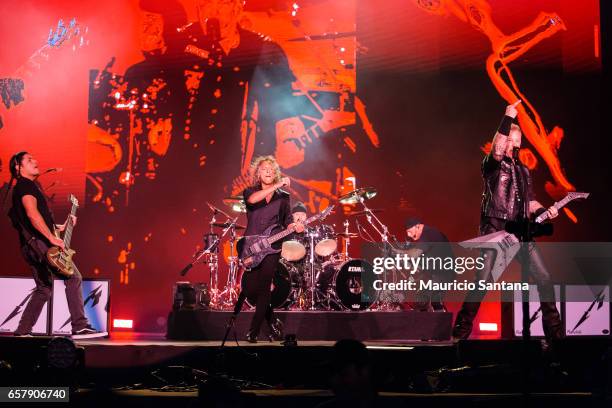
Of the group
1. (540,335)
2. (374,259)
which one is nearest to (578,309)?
(540,335)

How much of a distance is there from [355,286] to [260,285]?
88.6 inches

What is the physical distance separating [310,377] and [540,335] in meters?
3.79

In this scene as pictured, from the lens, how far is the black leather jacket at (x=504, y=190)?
7.30 metres

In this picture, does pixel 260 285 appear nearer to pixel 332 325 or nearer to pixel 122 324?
pixel 332 325

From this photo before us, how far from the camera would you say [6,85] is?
35.7ft

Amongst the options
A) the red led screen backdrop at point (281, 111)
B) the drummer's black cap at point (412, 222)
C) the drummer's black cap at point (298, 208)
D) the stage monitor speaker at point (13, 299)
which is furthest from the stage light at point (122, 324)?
the drummer's black cap at point (412, 222)

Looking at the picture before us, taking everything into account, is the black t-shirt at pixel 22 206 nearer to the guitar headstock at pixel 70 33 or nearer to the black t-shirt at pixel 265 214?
the black t-shirt at pixel 265 214

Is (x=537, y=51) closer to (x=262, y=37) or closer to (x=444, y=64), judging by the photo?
(x=444, y=64)

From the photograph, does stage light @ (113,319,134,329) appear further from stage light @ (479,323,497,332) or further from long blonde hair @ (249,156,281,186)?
stage light @ (479,323,497,332)

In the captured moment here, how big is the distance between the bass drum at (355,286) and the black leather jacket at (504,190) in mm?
2321

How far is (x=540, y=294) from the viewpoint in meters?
7.02

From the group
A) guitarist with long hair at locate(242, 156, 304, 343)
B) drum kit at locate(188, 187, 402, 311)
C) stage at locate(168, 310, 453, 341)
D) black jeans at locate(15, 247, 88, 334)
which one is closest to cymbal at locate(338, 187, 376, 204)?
drum kit at locate(188, 187, 402, 311)

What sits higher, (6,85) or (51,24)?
(51,24)

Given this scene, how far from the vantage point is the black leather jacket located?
730 cm
